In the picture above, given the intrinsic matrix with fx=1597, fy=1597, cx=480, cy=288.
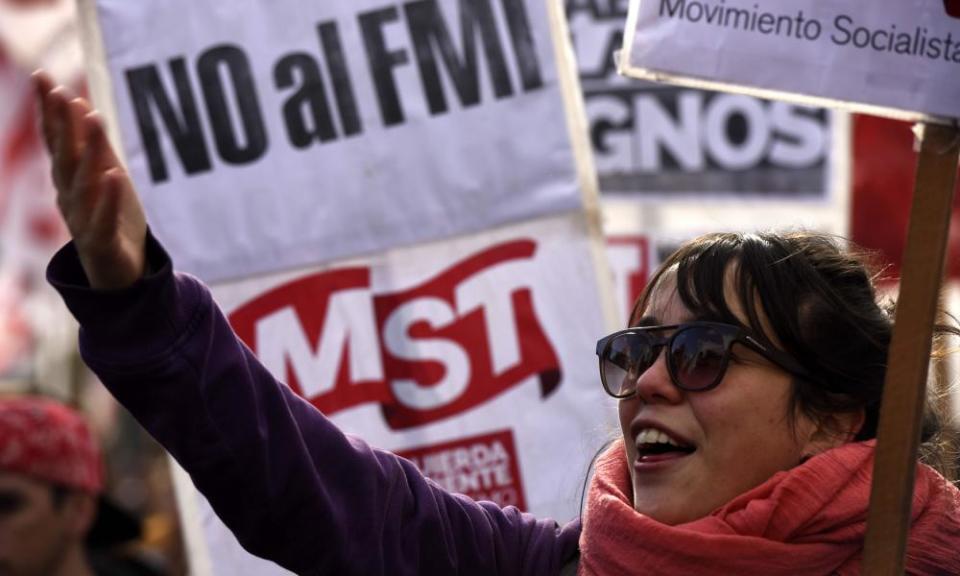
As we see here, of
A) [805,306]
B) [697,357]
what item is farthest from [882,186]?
[697,357]

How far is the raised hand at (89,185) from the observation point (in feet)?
4.96

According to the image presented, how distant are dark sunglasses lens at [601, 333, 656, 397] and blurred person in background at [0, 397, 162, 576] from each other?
203 centimetres

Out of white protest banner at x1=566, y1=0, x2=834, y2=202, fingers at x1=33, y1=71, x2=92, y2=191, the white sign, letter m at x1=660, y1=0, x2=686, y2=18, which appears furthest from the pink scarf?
white protest banner at x1=566, y1=0, x2=834, y2=202

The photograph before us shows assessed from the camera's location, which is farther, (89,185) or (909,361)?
(909,361)

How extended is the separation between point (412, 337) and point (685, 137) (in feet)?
7.10

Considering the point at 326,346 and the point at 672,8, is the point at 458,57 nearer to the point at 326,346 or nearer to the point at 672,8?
the point at 326,346

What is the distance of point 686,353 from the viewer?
202 centimetres

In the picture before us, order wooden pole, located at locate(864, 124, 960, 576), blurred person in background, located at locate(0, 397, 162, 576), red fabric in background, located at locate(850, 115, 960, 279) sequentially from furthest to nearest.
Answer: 1. red fabric in background, located at locate(850, 115, 960, 279)
2. blurred person in background, located at locate(0, 397, 162, 576)
3. wooden pole, located at locate(864, 124, 960, 576)

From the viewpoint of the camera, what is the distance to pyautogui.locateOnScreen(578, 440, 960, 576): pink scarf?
193cm

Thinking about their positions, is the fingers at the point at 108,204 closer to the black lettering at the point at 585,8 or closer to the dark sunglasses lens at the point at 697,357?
the dark sunglasses lens at the point at 697,357

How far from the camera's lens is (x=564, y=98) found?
10.3ft

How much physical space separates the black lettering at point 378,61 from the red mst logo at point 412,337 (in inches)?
12.5

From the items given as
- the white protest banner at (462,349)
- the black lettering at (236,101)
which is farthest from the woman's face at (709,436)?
the black lettering at (236,101)

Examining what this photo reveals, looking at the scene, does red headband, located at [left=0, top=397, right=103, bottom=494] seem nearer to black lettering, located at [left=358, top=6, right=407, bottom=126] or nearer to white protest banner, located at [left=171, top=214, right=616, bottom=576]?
white protest banner, located at [left=171, top=214, right=616, bottom=576]
